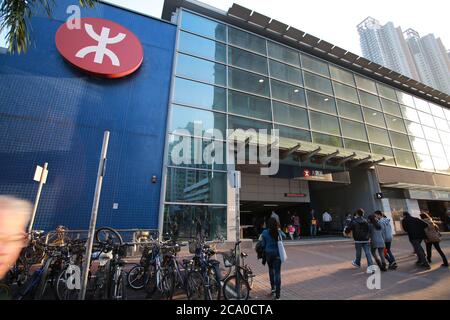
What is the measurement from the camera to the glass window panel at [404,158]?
18.8 m

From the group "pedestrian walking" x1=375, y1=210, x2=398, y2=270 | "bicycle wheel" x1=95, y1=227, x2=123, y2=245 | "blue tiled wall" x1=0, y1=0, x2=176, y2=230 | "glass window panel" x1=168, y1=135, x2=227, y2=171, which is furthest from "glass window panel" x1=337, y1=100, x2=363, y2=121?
"bicycle wheel" x1=95, y1=227, x2=123, y2=245

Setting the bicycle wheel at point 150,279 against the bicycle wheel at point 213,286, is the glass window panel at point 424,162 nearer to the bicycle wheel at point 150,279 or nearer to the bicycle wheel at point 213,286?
the bicycle wheel at point 213,286

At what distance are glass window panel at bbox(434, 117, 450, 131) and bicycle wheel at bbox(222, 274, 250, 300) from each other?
30914 mm

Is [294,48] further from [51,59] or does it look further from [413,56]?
[413,56]

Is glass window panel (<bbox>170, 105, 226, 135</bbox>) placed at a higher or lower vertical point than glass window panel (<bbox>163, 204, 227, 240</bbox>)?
higher

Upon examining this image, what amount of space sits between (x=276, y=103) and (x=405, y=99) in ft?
58.5

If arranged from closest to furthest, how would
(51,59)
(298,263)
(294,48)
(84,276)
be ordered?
(84,276) → (298,263) → (51,59) → (294,48)

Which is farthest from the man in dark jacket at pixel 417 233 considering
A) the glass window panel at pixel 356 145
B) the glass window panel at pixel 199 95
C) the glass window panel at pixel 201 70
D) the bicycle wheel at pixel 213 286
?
the glass window panel at pixel 201 70

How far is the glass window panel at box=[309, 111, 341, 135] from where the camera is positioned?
53.8 ft

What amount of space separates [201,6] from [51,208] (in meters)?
15.3

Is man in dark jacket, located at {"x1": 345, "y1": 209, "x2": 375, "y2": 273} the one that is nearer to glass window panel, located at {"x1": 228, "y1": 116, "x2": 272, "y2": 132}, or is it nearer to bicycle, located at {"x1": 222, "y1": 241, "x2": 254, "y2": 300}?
bicycle, located at {"x1": 222, "y1": 241, "x2": 254, "y2": 300}
